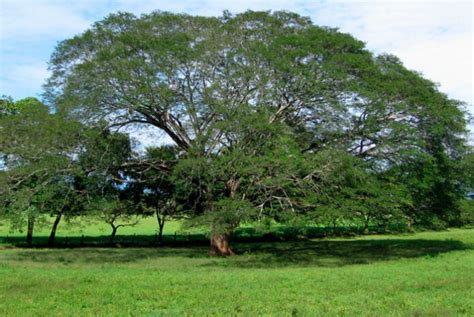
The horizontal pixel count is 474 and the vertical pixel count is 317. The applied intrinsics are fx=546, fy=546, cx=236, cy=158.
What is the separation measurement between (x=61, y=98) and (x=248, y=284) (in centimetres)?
1481

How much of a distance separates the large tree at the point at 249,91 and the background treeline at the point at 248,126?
2.5 inches

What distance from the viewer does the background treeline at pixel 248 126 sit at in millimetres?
22641

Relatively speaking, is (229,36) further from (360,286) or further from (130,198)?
(360,286)

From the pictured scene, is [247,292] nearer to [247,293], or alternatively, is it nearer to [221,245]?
[247,293]

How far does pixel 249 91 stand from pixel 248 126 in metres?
2.64

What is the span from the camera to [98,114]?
2403 cm

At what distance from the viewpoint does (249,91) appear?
24609 mm

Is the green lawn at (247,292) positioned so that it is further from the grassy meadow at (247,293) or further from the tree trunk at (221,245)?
the tree trunk at (221,245)

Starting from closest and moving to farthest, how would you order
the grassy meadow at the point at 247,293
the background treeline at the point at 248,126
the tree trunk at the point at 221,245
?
the grassy meadow at the point at 247,293
the background treeline at the point at 248,126
the tree trunk at the point at 221,245

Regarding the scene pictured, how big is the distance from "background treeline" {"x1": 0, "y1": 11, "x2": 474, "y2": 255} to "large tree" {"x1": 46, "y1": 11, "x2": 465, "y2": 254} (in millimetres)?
63

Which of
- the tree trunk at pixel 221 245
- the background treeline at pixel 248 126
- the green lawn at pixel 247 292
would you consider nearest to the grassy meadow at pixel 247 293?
the green lawn at pixel 247 292

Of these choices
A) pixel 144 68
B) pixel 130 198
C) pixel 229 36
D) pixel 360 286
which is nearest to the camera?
pixel 360 286

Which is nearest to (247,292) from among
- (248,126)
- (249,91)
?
(248,126)

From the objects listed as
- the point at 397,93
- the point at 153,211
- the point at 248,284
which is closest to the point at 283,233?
the point at 153,211
